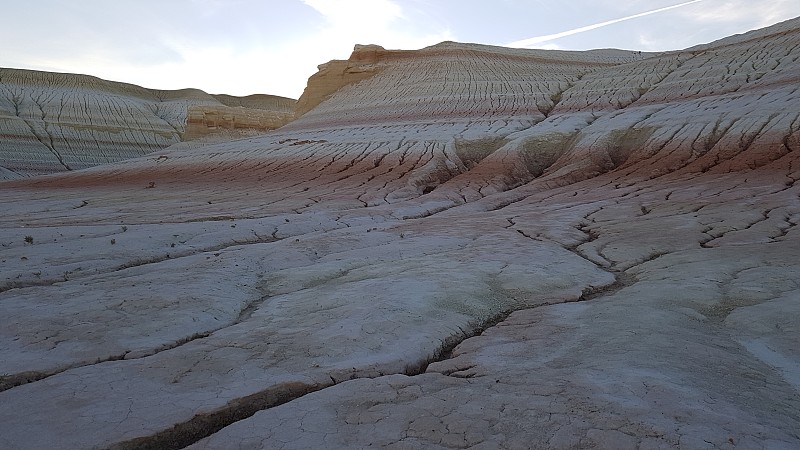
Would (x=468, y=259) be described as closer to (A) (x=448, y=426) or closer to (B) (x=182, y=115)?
(A) (x=448, y=426)

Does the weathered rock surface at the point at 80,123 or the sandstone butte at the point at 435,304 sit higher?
the weathered rock surface at the point at 80,123

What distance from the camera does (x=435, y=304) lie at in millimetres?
3889

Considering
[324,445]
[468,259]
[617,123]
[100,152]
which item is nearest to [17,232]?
[468,259]

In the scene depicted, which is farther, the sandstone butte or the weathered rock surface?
the weathered rock surface

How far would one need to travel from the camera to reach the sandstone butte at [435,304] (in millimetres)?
2285

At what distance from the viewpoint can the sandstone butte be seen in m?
2.29

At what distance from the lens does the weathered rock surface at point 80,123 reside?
102 feet

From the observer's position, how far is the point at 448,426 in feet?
7.23

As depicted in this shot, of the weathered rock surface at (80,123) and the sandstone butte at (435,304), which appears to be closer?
the sandstone butte at (435,304)

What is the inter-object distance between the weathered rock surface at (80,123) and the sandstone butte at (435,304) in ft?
73.0

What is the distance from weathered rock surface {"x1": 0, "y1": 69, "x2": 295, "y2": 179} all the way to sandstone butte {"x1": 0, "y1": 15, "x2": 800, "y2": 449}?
2224cm

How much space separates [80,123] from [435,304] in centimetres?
3830

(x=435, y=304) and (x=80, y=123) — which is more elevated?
(x=80, y=123)

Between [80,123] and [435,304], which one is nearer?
[435,304]
